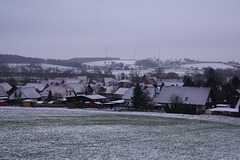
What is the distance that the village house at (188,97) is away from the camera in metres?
42.4

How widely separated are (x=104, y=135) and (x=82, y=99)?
32248 millimetres

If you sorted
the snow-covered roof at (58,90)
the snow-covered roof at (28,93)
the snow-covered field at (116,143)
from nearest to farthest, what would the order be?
the snow-covered field at (116,143), the snow-covered roof at (28,93), the snow-covered roof at (58,90)

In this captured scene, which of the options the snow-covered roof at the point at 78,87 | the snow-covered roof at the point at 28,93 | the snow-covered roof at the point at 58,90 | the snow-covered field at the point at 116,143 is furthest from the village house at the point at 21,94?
the snow-covered field at the point at 116,143

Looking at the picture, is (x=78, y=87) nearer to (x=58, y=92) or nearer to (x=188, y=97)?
(x=58, y=92)

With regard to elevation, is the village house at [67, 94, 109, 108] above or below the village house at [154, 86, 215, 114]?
below

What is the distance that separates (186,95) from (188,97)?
0.64 metres

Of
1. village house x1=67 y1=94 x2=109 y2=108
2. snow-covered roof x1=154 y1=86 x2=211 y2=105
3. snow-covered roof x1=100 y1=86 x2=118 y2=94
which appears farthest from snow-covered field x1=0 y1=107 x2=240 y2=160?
snow-covered roof x1=100 y1=86 x2=118 y2=94

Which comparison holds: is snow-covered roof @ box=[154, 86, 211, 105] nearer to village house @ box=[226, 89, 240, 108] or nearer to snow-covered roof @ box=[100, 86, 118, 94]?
village house @ box=[226, 89, 240, 108]

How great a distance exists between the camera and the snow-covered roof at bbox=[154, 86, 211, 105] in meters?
42.8

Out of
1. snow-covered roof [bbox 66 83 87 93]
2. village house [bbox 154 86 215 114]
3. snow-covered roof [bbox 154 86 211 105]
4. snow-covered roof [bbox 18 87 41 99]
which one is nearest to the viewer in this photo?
village house [bbox 154 86 215 114]

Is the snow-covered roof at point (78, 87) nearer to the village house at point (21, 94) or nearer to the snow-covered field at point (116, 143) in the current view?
the village house at point (21, 94)

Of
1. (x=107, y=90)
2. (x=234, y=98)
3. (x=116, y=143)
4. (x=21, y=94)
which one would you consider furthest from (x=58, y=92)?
(x=116, y=143)

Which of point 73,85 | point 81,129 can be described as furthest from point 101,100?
point 81,129

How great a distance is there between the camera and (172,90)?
45.9 meters
